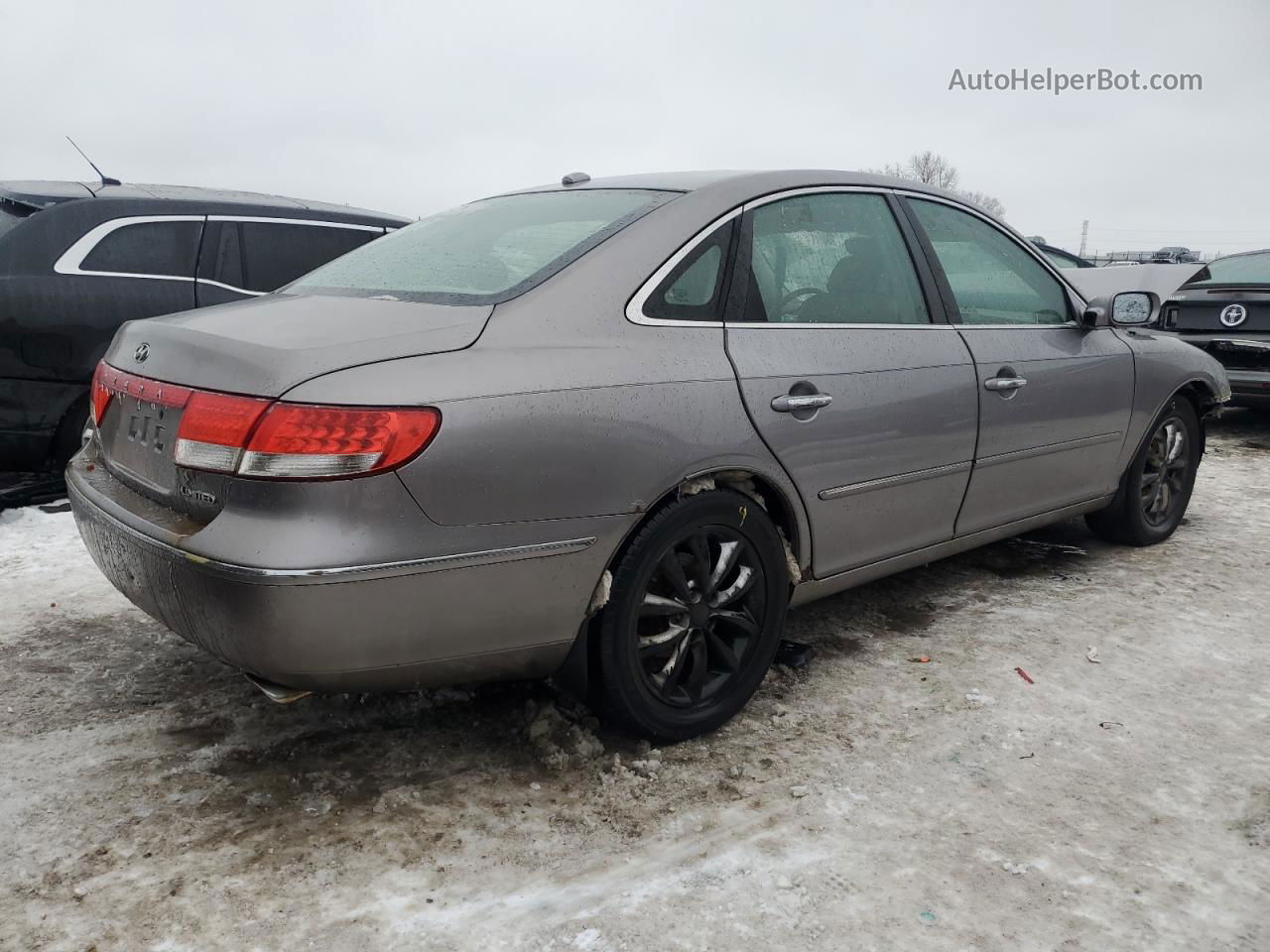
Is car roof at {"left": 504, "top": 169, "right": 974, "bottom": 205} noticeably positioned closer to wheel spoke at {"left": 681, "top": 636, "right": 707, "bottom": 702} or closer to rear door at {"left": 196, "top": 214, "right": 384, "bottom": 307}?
wheel spoke at {"left": 681, "top": 636, "right": 707, "bottom": 702}

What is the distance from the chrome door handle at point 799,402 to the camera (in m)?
2.81

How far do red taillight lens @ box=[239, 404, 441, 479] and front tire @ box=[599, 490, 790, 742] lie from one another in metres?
0.70

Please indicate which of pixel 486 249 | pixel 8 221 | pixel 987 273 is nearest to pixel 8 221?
pixel 8 221

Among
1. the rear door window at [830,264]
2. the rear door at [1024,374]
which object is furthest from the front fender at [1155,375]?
the rear door window at [830,264]

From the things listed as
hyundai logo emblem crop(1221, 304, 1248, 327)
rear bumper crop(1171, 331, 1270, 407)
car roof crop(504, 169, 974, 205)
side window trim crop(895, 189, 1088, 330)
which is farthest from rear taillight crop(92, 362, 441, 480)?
hyundai logo emblem crop(1221, 304, 1248, 327)

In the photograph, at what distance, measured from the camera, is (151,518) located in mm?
2408

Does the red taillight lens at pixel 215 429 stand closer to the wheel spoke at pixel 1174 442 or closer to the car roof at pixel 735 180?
the car roof at pixel 735 180

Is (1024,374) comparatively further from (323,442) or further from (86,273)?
(86,273)

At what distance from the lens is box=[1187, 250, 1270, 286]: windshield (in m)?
7.94

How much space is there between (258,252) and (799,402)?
3.79 m

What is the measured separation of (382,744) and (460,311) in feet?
4.01

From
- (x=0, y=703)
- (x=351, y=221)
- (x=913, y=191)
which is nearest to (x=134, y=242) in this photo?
(x=351, y=221)

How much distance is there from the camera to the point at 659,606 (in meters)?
2.65

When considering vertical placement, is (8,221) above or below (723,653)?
above
